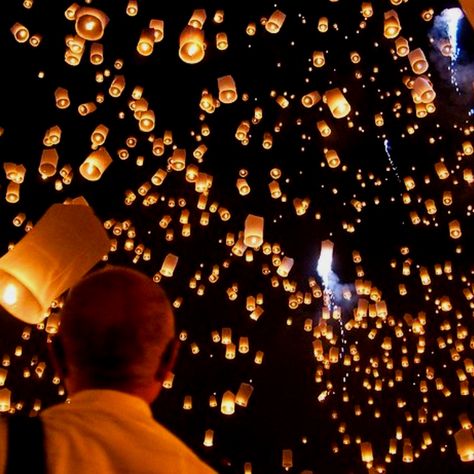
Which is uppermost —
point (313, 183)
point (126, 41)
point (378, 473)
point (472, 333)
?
point (126, 41)

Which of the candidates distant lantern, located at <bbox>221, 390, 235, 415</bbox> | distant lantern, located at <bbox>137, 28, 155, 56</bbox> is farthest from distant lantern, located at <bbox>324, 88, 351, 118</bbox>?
distant lantern, located at <bbox>221, 390, 235, 415</bbox>

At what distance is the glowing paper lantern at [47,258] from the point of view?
247 cm

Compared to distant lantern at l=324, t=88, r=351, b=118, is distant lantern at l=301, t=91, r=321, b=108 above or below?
above

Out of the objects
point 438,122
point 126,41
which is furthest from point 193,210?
point 438,122

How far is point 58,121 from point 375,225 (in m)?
5.30

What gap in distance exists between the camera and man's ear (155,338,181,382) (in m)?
1.20

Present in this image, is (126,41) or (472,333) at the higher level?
(126,41)

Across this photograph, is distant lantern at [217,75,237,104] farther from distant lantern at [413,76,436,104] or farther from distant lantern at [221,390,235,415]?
distant lantern at [221,390,235,415]

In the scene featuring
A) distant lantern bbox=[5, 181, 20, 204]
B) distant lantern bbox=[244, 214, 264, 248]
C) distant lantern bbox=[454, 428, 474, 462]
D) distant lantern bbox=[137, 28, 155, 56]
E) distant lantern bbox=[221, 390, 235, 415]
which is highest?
distant lantern bbox=[137, 28, 155, 56]

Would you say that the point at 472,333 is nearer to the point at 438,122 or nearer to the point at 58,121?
the point at 438,122

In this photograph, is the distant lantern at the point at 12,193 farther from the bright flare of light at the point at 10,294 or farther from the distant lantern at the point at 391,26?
the bright flare of light at the point at 10,294

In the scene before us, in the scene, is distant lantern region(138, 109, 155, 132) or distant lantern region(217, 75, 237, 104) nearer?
distant lantern region(217, 75, 237, 104)

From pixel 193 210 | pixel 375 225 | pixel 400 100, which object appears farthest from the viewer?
pixel 375 225

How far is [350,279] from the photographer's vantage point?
12.0 meters
